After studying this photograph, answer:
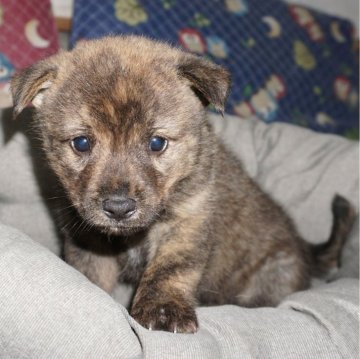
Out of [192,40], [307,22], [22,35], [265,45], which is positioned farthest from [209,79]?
[307,22]

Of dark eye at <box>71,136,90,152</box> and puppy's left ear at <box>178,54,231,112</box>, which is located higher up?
puppy's left ear at <box>178,54,231,112</box>

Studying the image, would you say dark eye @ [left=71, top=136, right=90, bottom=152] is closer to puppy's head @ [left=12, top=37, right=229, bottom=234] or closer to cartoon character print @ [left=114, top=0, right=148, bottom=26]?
puppy's head @ [left=12, top=37, right=229, bottom=234]

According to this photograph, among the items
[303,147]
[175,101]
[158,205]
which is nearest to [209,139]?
[175,101]

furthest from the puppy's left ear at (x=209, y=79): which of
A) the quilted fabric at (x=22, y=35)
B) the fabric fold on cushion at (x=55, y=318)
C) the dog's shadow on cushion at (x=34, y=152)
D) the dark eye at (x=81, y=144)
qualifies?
the quilted fabric at (x=22, y=35)

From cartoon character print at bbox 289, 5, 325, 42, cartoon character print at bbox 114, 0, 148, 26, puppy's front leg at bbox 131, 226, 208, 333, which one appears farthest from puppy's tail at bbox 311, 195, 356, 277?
cartoon character print at bbox 289, 5, 325, 42

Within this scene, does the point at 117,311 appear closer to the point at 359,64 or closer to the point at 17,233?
the point at 17,233

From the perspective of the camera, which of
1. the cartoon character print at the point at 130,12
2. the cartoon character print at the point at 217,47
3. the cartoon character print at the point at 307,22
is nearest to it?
the cartoon character print at the point at 130,12

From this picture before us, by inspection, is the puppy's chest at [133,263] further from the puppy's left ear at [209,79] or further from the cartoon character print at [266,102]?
the cartoon character print at [266,102]
